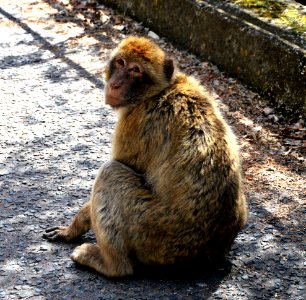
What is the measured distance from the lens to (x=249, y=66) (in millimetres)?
7422

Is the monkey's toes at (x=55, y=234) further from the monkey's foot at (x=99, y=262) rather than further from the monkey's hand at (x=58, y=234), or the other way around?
the monkey's foot at (x=99, y=262)

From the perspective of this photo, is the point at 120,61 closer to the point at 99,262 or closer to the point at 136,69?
the point at 136,69

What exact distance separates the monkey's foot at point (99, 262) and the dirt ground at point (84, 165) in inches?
2.7

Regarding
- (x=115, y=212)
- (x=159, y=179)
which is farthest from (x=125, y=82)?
(x=115, y=212)

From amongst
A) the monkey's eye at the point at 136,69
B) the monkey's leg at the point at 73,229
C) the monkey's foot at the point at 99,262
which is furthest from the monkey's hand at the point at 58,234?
the monkey's eye at the point at 136,69

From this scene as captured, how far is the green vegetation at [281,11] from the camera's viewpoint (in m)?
7.21

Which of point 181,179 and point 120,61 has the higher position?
point 120,61

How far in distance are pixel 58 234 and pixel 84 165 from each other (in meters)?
1.17

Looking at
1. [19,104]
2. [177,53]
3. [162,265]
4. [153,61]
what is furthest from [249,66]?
[162,265]

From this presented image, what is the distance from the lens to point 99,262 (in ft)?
14.4

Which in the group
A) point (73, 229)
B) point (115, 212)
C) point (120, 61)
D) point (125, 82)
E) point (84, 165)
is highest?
point (120, 61)

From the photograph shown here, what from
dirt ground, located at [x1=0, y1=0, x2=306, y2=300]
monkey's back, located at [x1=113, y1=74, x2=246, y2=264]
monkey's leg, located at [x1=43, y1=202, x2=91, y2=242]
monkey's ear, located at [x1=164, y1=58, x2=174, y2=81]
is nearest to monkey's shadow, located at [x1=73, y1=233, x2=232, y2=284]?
dirt ground, located at [x1=0, y1=0, x2=306, y2=300]

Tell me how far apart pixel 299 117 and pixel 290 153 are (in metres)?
0.66

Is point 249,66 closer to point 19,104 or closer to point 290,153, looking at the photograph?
point 290,153
